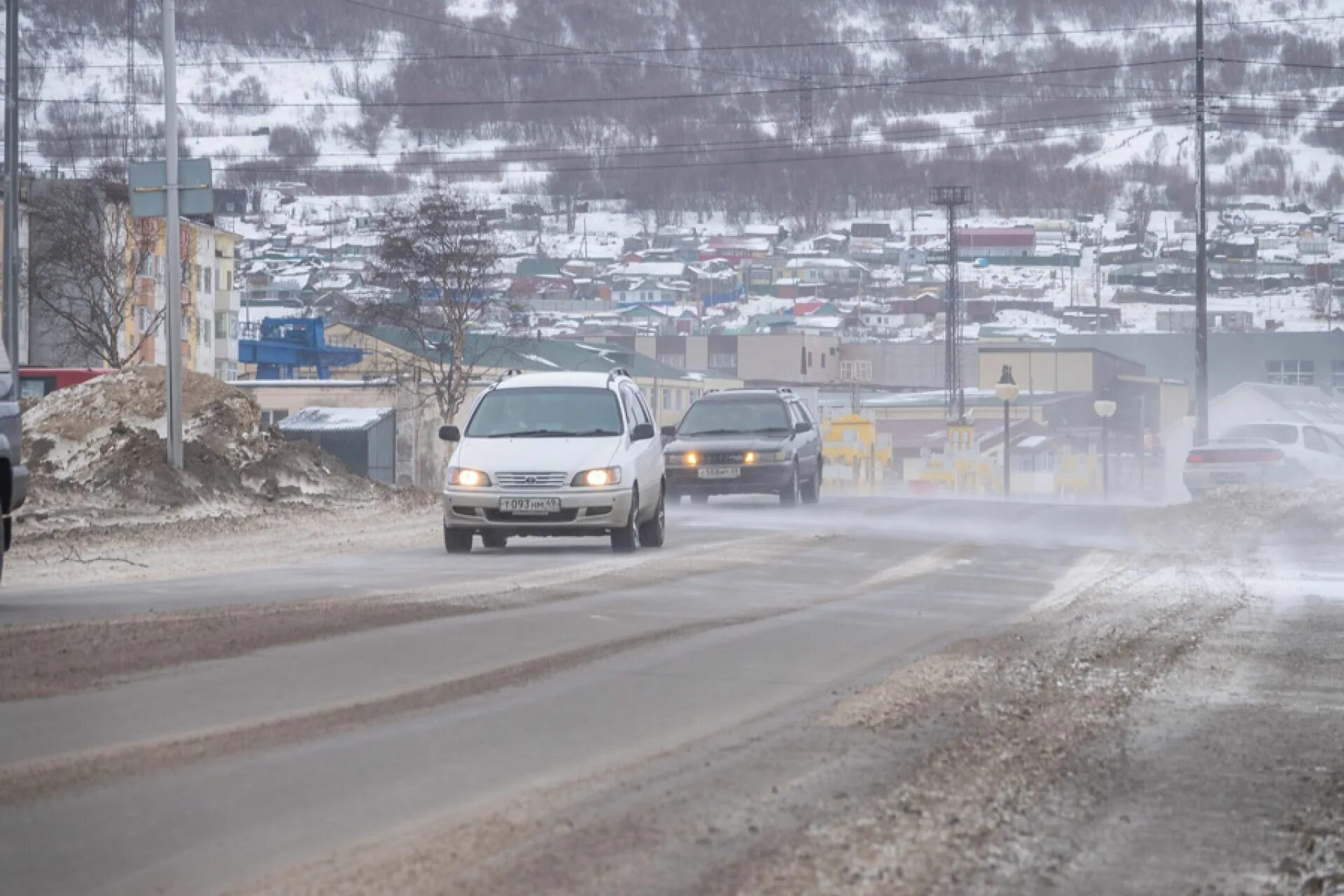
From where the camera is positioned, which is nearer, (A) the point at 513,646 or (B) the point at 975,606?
(A) the point at 513,646

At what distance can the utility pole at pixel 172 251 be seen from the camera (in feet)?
84.0

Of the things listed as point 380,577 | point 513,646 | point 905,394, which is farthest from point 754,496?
point 905,394

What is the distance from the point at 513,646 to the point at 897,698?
8.62 ft

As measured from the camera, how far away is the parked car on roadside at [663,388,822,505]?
98.4 ft

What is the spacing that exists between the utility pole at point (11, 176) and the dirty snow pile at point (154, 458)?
6.38 meters

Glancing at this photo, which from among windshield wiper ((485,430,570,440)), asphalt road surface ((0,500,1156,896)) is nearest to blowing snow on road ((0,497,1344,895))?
asphalt road surface ((0,500,1156,896))

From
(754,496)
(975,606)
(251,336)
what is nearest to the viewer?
(975,606)

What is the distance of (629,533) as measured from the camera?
19156 millimetres

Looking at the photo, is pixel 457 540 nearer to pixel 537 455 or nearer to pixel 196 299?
pixel 537 455

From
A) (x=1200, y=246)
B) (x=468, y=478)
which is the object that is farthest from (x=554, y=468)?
(x=1200, y=246)

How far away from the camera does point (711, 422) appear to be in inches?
1225

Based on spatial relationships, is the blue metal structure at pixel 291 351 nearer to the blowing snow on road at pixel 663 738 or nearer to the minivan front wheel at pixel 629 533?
the minivan front wheel at pixel 629 533

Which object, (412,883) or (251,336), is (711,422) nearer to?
(412,883)

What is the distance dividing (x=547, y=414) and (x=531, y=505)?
1671mm
